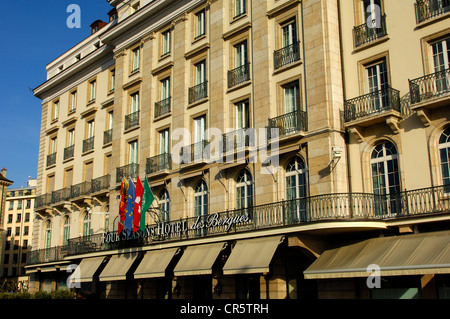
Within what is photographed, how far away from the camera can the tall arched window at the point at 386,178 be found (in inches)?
708

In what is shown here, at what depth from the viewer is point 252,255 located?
19.5m

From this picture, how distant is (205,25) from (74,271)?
15315 millimetres

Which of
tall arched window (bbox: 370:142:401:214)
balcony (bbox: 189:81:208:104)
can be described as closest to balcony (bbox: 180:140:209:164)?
balcony (bbox: 189:81:208:104)

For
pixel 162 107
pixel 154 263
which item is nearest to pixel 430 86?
pixel 154 263

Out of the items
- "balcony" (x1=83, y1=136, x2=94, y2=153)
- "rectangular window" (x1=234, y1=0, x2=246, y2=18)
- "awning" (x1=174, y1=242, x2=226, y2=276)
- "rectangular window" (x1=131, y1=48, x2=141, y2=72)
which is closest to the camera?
"awning" (x1=174, y1=242, x2=226, y2=276)

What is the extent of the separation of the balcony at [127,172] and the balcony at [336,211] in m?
5.94

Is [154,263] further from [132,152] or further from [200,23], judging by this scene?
[200,23]

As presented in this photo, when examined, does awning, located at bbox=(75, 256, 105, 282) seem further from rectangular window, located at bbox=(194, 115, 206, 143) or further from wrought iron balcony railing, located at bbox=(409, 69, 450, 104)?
wrought iron balcony railing, located at bbox=(409, 69, 450, 104)

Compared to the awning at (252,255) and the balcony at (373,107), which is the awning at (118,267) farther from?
the balcony at (373,107)

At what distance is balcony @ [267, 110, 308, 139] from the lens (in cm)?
2053

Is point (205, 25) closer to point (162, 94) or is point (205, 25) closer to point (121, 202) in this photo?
point (162, 94)

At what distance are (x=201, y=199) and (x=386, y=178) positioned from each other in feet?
30.5

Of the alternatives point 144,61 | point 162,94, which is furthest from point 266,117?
point 144,61

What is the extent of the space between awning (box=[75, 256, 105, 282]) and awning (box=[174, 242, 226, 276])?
6.80m
